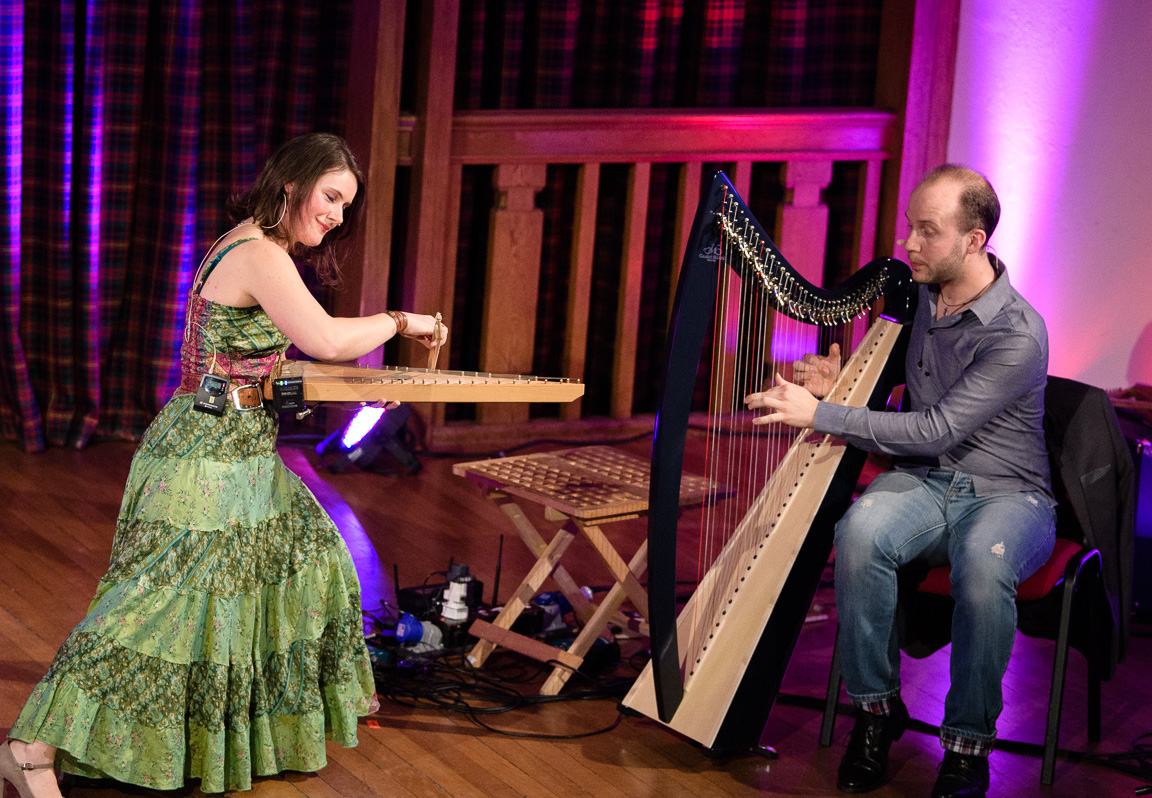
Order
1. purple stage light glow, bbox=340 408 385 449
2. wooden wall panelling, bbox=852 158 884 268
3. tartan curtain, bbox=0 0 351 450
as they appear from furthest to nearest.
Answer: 1. wooden wall panelling, bbox=852 158 884 268
2. purple stage light glow, bbox=340 408 385 449
3. tartan curtain, bbox=0 0 351 450

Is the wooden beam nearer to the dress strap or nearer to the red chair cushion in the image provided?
the dress strap

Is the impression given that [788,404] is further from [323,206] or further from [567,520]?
[323,206]

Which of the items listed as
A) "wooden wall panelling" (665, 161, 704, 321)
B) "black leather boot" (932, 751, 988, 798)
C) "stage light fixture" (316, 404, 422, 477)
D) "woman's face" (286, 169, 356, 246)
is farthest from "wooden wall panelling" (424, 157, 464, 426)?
"black leather boot" (932, 751, 988, 798)

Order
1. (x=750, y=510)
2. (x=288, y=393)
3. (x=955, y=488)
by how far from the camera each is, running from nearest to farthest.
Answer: (x=288, y=393) → (x=955, y=488) → (x=750, y=510)

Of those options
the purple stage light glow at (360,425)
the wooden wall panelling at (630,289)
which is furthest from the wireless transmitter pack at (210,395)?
the wooden wall panelling at (630,289)

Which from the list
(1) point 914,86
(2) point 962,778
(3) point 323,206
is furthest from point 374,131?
(2) point 962,778

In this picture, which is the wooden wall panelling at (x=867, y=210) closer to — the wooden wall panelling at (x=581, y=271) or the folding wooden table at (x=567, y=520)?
the wooden wall panelling at (x=581, y=271)

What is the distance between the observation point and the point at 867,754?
2.82 metres

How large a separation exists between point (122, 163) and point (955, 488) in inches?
120

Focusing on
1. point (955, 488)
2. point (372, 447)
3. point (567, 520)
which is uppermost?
point (955, 488)

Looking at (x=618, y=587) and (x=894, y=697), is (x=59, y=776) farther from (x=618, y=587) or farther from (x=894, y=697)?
(x=894, y=697)

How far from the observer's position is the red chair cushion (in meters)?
2.80

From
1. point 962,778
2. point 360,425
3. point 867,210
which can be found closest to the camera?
point 962,778

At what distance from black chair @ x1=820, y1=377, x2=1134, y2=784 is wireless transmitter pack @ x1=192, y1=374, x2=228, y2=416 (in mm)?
1378
